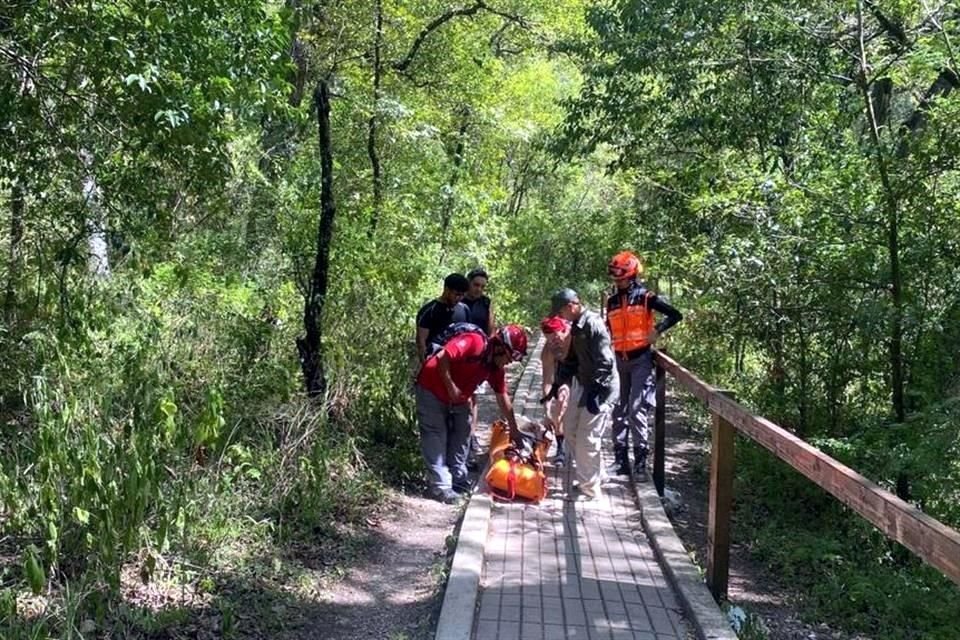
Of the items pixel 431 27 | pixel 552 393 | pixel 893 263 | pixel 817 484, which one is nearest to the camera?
pixel 817 484

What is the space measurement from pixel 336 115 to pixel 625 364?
547cm

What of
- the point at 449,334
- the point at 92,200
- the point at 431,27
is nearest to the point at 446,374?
the point at 449,334

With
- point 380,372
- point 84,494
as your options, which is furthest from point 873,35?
point 84,494

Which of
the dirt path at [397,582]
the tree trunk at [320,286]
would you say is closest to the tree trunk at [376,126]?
the tree trunk at [320,286]

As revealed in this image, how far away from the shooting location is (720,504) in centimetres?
516

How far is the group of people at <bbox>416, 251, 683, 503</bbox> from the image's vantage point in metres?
7.00

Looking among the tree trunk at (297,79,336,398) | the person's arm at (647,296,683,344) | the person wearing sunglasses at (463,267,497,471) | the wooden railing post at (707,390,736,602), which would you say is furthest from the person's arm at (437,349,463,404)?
the wooden railing post at (707,390,736,602)

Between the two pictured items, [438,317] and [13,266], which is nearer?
[13,266]

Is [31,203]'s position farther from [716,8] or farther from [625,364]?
[716,8]

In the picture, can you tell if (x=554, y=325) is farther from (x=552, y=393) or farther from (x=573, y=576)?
(x=573, y=576)

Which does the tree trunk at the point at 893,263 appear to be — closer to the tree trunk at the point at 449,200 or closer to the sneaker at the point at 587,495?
the sneaker at the point at 587,495

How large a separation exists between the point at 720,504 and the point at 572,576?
1052mm

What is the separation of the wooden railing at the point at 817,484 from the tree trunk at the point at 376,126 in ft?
17.2

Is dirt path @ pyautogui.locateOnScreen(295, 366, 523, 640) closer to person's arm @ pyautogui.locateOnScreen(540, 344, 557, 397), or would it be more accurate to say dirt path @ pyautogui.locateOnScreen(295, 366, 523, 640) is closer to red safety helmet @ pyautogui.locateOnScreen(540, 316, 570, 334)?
person's arm @ pyautogui.locateOnScreen(540, 344, 557, 397)
